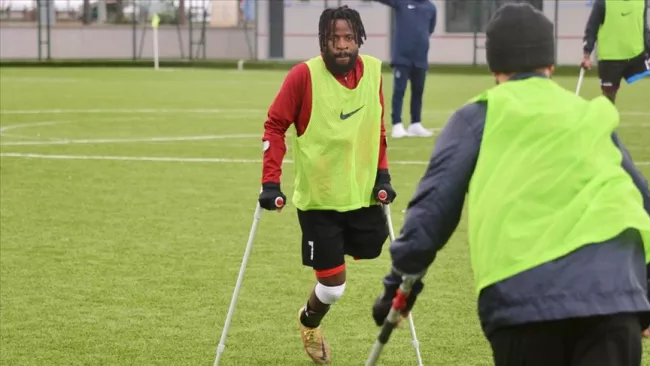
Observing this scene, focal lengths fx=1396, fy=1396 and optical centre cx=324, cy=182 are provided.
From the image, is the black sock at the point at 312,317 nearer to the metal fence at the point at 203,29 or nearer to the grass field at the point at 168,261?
the grass field at the point at 168,261

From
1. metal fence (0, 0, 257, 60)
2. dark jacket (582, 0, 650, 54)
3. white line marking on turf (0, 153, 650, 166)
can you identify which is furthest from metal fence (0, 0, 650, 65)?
white line marking on turf (0, 153, 650, 166)

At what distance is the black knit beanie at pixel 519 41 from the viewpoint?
15.0 feet

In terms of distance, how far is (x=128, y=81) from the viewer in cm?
3897

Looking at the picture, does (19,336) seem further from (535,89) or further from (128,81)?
(128,81)

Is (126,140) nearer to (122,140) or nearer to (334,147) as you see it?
(122,140)

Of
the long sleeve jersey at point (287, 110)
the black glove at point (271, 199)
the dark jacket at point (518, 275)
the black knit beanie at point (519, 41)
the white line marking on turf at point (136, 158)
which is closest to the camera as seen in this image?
the dark jacket at point (518, 275)

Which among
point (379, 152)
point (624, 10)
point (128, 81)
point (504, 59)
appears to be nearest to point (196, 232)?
point (379, 152)

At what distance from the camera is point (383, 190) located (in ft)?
Result: 24.8

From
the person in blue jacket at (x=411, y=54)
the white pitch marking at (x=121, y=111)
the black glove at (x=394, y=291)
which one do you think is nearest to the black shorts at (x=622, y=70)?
the person in blue jacket at (x=411, y=54)

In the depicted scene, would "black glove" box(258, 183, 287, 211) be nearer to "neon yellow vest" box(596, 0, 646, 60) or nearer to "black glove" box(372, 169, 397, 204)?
"black glove" box(372, 169, 397, 204)

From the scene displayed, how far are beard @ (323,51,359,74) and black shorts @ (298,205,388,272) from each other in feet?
2.52

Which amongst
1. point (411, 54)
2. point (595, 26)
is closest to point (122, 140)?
point (411, 54)

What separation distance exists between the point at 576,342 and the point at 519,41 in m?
0.99

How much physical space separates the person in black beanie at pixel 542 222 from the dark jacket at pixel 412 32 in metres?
16.1
